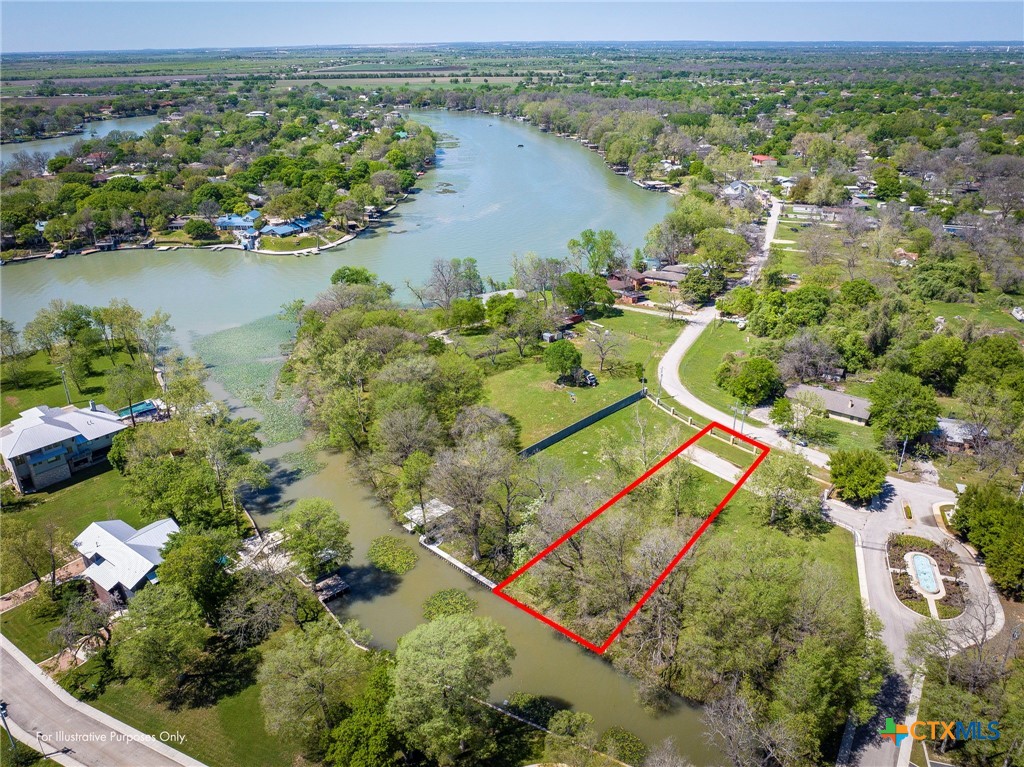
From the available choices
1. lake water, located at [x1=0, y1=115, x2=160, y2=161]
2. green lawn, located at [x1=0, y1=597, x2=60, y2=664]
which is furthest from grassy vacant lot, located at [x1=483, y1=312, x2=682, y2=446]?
lake water, located at [x1=0, y1=115, x2=160, y2=161]

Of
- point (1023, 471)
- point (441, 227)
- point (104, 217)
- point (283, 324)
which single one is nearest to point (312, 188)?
point (441, 227)

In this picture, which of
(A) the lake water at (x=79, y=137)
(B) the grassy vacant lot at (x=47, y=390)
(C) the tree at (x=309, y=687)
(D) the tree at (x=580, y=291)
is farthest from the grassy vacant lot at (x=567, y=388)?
(A) the lake water at (x=79, y=137)

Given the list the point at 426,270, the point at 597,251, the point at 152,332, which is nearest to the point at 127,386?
the point at 152,332

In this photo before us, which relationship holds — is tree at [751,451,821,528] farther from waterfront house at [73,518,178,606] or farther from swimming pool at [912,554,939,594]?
waterfront house at [73,518,178,606]

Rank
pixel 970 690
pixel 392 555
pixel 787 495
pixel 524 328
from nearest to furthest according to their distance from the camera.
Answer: pixel 970 690 < pixel 392 555 < pixel 787 495 < pixel 524 328

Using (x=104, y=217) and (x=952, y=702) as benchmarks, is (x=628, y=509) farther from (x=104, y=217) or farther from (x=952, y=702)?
(x=104, y=217)

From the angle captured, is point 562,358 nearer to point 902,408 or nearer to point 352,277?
point 902,408

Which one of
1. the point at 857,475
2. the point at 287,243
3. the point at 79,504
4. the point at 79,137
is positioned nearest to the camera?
the point at 857,475
